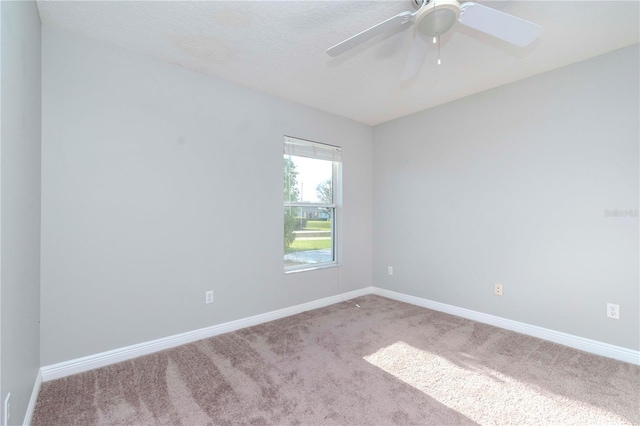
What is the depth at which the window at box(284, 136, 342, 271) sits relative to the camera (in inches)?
130

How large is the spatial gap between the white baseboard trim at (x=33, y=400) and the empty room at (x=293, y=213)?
0.04 metres

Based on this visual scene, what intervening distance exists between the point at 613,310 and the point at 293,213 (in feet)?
9.72

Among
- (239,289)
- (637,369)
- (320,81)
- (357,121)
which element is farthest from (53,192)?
(637,369)

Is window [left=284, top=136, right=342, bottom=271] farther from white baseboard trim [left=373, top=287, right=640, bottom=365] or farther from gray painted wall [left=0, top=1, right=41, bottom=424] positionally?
gray painted wall [left=0, top=1, right=41, bottom=424]

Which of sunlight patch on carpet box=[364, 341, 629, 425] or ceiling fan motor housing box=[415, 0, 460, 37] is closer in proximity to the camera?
ceiling fan motor housing box=[415, 0, 460, 37]

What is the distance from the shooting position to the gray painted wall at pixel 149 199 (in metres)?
2.00

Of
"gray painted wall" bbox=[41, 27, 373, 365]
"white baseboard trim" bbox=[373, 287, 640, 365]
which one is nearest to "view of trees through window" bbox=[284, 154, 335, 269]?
"gray painted wall" bbox=[41, 27, 373, 365]

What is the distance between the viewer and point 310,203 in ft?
11.6

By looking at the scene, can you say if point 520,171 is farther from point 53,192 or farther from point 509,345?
point 53,192

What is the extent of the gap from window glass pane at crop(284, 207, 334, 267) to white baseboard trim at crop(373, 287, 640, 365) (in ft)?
4.15

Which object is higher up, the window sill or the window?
the window

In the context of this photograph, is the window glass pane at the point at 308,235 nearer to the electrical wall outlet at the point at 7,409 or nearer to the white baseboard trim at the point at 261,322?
the white baseboard trim at the point at 261,322

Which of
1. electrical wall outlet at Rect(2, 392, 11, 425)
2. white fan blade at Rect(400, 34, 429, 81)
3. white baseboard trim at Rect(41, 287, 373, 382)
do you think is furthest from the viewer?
white baseboard trim at Rect(41, 287, 373, 382)

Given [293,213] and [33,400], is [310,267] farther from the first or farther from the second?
[33,400]
